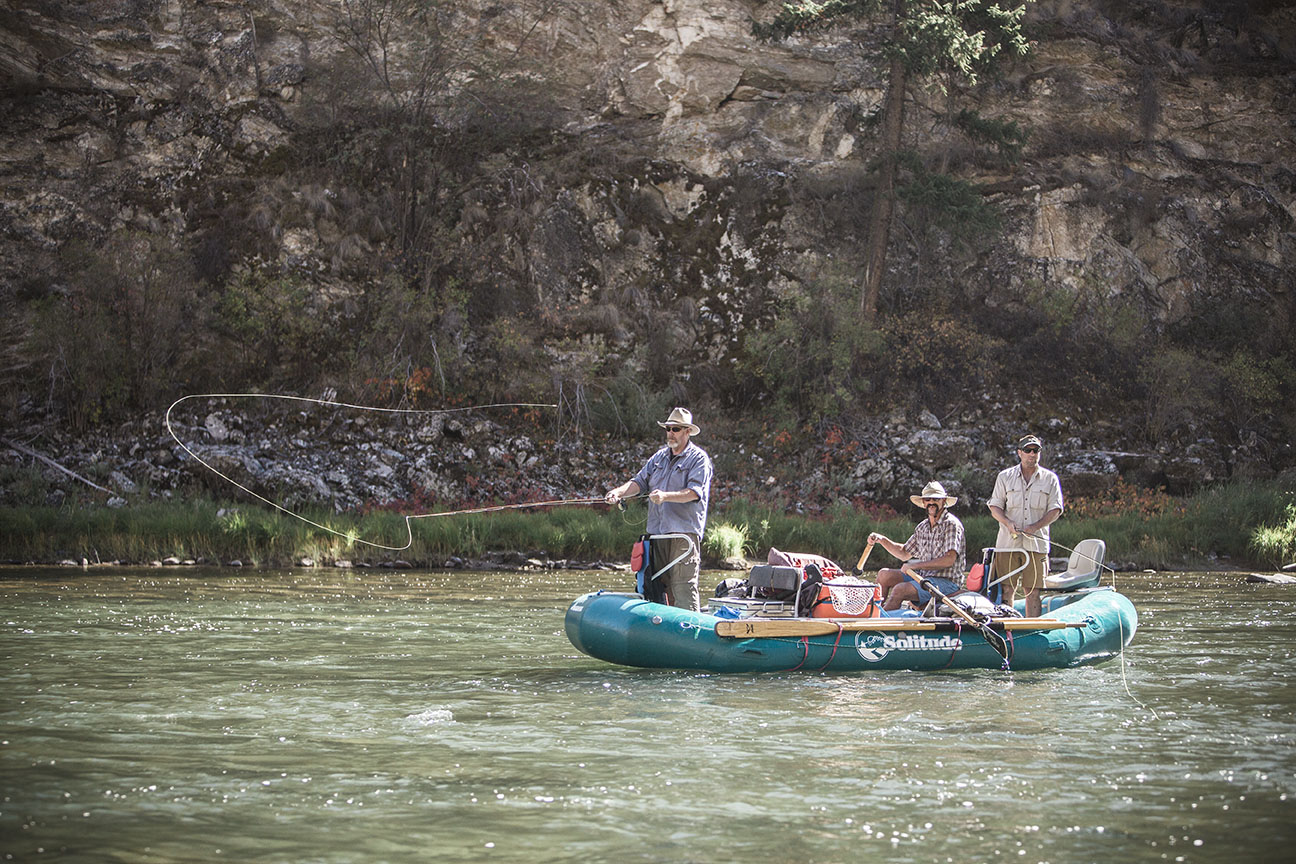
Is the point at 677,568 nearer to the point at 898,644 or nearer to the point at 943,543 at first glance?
the point at 898,644

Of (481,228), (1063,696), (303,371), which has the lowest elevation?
(1063,696)

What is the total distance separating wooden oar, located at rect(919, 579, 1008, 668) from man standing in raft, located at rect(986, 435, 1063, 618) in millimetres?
1297

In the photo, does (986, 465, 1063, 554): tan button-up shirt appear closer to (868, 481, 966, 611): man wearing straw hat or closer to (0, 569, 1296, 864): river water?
(868, 481, 966, 611): man wearing straw hat

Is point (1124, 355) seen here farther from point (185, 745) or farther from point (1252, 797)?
point (185, 745)

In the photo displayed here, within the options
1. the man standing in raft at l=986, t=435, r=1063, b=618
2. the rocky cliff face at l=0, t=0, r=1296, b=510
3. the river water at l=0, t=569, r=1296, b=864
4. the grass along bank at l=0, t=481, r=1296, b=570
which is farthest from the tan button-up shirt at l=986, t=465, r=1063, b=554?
the rocky cliff face at l=0, t=0, r=1296, b=510

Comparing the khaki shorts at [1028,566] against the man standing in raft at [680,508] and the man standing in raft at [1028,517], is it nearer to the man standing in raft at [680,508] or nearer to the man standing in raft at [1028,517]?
the man standing in raft at [1028,517]

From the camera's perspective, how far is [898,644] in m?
9.34

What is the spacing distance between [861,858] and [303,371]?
820 inches

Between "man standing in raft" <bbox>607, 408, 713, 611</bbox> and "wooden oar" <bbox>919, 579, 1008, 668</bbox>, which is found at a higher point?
"man standing in raft" <bbox>607, 408, 713, 611</bbox>

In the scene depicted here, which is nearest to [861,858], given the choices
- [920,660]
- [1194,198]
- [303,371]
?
[920,660]

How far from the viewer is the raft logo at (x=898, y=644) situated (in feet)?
30.4

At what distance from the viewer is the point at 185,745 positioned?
641 cm

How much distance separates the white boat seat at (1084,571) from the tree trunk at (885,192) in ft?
44.8

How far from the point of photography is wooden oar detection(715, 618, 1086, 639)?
8984 millimetres
